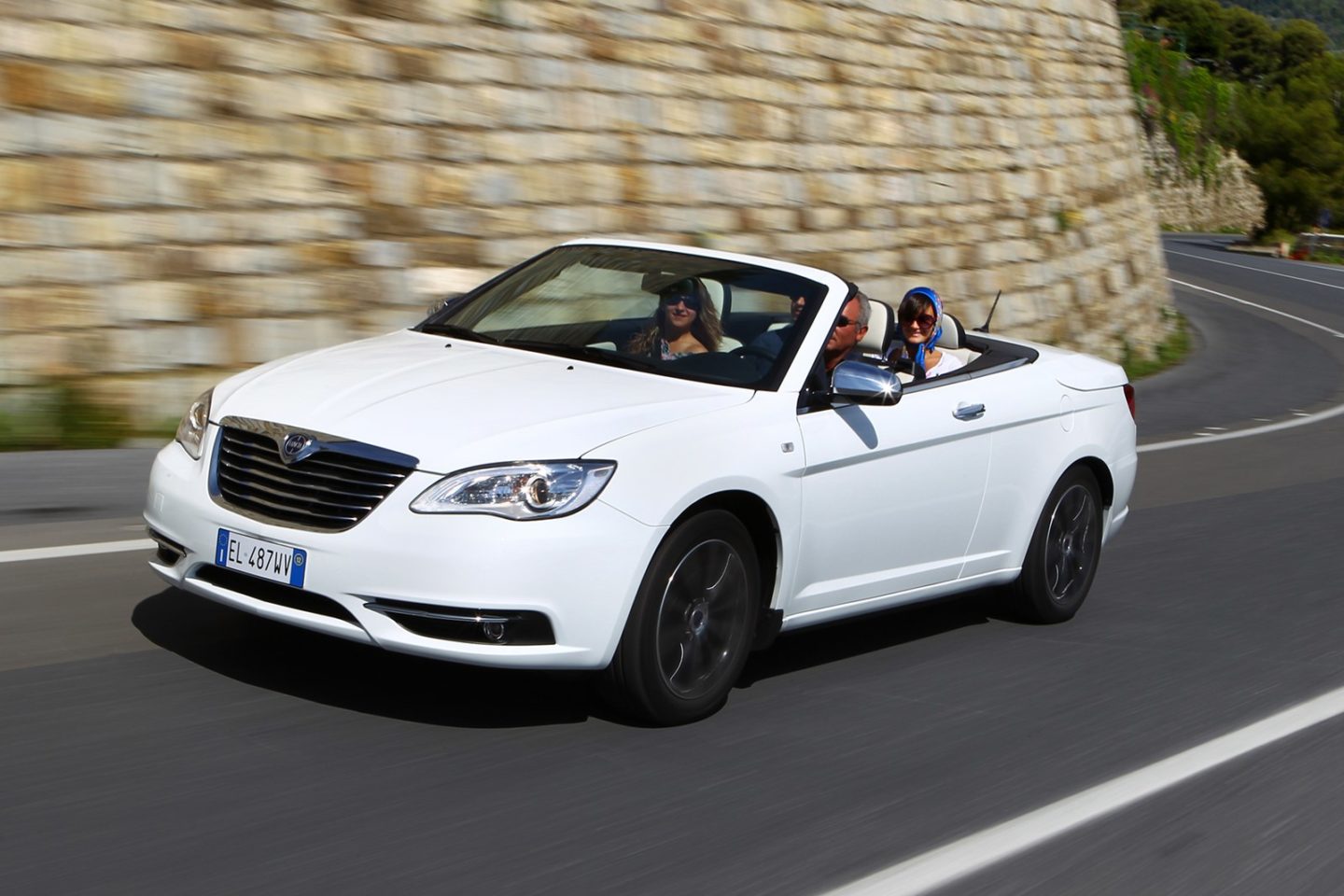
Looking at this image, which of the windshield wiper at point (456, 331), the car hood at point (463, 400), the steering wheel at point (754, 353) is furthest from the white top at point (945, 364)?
the windshield wiper at point (456, 331)

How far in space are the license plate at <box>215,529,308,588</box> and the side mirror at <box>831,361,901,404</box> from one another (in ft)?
6.32

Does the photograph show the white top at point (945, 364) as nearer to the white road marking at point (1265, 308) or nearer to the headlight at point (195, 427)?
the headlight at point (195, 427)

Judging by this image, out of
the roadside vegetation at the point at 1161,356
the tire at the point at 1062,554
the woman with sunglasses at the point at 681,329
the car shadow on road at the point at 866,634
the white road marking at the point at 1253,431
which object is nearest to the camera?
the woman with sunglasses at the point at 681,329

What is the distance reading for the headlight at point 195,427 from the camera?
5.48 metres

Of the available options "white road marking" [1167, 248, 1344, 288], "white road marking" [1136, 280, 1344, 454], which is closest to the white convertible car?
"white road marking" [1136, 280, 1344, 454]

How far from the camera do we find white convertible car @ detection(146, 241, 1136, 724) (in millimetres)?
4898

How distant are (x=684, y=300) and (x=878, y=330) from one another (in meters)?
1.21

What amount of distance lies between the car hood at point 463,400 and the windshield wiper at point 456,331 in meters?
0.26

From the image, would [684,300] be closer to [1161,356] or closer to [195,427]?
[195,427]

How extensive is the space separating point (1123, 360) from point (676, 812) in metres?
17.8

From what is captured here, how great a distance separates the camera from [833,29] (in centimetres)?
1731

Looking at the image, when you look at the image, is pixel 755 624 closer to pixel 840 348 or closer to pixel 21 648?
pixel 840 348

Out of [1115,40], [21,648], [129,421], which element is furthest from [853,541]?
[1115,40]

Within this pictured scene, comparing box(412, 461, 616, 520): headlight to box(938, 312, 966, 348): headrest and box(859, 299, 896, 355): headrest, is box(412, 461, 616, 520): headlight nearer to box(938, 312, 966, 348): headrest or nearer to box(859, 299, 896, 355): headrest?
box(859, 299, 896, 355): headrest
